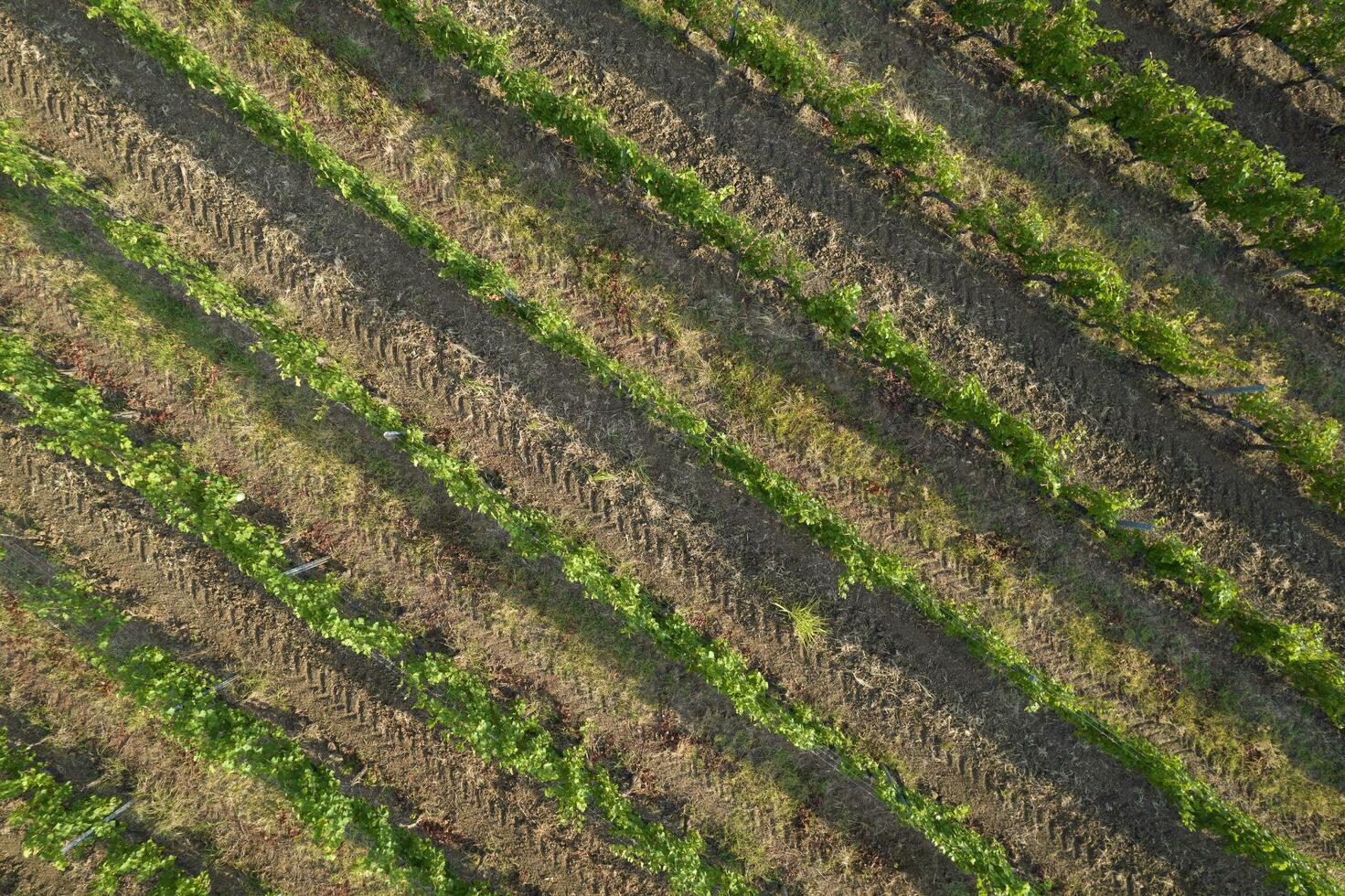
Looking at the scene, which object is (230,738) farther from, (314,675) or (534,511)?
(534,511)

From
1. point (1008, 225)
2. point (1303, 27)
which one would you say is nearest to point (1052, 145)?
point (1008, 225)

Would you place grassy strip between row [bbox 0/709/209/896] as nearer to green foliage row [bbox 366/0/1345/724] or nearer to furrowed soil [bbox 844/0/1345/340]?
green foliage row [bbox 366/0/1345/724]

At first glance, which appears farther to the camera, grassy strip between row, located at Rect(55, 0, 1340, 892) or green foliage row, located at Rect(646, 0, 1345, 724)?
green foliage row, located at Rect(646, 0, 1345, 724)

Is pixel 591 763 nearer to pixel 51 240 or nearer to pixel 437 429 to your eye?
pixel 437 429

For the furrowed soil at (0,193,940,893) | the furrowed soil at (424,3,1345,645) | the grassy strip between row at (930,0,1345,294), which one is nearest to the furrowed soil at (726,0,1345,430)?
the grassy strip between row at (930,0,1345,294)

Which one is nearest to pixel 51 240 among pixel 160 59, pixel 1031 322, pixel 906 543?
pixel 160 59
